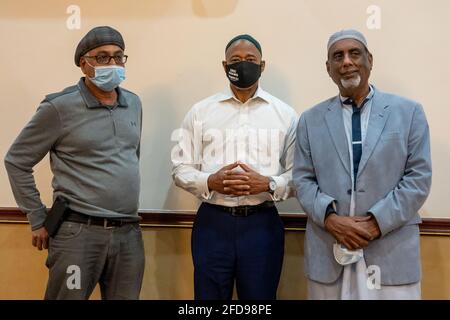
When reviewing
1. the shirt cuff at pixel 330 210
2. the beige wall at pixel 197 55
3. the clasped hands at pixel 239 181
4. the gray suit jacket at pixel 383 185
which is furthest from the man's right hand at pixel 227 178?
the beige wall at pixel 197 55

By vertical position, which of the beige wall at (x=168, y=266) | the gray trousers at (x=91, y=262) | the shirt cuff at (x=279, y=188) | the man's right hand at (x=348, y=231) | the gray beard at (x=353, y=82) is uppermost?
the gray beard at (x=353, y=82)

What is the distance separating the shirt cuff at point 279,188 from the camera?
2.24 m

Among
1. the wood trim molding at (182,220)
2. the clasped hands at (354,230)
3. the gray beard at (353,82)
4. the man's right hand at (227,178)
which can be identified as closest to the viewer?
the clasped hands at (354,230)

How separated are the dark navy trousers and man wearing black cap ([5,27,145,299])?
32 cm

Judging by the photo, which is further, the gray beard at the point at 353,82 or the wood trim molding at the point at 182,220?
the wood trim molding at the point at 182,220

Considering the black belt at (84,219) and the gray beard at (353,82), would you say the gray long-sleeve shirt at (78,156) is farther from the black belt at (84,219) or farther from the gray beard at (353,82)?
the gray beard at (353,82)

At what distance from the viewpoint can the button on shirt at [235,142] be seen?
7.57 feet

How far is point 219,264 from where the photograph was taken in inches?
88.3

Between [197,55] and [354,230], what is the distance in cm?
135

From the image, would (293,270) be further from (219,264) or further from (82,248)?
(82,248)

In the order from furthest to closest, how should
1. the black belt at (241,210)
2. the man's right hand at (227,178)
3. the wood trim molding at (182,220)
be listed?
the wood trim molding at (182,220) → the black belt at (241,210) → the man's right hand at (227,178)

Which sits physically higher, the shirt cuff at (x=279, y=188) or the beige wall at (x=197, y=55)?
the beige wall at (x=197, y=55)

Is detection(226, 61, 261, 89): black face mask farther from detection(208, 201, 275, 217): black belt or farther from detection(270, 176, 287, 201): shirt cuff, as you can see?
detection(208, 201, 275, 217): black belt

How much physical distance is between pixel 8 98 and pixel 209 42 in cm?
120
